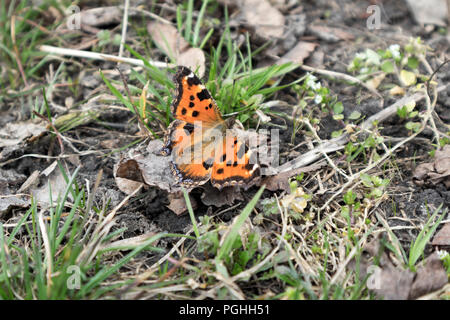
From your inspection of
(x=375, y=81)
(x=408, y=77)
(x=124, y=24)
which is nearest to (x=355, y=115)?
(x=375, y=81)

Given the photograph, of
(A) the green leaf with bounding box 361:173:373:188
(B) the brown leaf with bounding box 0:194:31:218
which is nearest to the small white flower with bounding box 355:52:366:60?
(A) the green leaf with bounding box 361:173:373:188

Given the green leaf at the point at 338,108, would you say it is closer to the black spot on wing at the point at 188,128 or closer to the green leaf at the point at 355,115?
the green leaf at the point at 355,115

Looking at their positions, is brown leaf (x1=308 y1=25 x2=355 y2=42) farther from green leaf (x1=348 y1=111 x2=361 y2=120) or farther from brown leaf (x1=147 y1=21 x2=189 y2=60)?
brown leaf (x1=147 y1=21 x2=189 y2=60)

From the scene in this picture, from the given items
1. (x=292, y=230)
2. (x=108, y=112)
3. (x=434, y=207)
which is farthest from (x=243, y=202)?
(x=108, y=112)

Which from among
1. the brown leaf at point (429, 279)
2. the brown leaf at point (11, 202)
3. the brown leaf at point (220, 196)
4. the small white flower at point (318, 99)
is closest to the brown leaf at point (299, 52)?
the small white flower at point (318, 99)

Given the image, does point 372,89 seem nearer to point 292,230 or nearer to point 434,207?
point 434,207

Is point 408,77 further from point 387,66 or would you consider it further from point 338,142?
point 338,142

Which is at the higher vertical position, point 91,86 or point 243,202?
point 91,86
